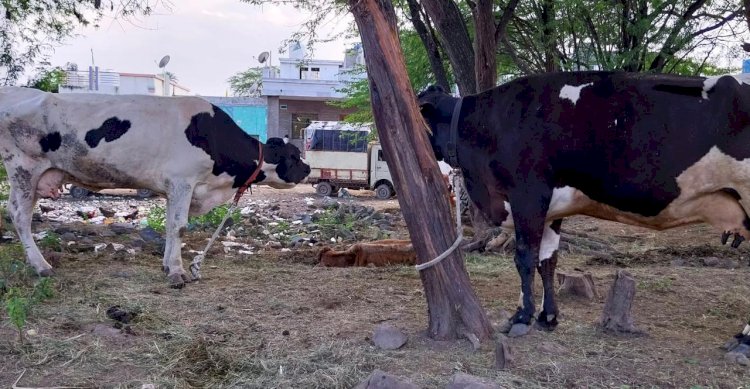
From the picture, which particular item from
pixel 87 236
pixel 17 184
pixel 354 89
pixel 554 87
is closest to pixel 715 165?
pixel 554 87

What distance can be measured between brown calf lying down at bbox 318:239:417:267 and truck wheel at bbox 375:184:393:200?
1904 centimetres

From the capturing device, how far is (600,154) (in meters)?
5.19

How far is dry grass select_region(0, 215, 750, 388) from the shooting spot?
4438mm

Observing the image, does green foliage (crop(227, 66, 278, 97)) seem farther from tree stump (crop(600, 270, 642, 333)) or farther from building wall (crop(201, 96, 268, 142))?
tree stump (crop(600, 270, 642, 333))

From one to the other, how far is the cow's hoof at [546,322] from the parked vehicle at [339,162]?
23116 mm

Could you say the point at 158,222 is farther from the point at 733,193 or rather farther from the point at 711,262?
the point at 733,193

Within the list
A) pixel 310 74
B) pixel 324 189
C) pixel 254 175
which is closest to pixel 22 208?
pixel 254 175

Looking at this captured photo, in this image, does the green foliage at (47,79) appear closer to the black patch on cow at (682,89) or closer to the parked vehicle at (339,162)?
the black patch on cow at (682,89)

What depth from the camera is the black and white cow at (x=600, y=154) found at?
4934 mm

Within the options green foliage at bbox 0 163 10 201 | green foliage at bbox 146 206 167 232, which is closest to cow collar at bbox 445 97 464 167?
green foliage at bbox 146 206 167 232

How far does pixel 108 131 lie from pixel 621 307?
5.87 metres

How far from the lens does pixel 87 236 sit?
35.7 ft

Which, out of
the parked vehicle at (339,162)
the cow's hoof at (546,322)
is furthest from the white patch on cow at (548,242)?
the parked vehicle at (339,162)

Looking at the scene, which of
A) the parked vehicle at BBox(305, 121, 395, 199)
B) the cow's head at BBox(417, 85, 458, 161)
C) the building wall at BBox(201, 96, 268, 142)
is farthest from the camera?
the building wall at BBox(201, 96, 268, 142)
